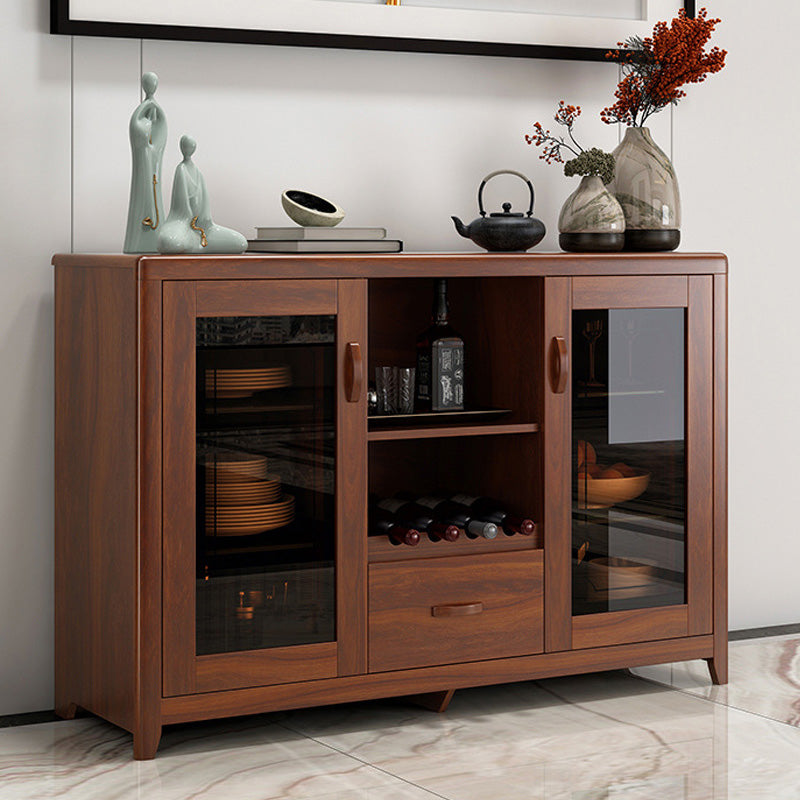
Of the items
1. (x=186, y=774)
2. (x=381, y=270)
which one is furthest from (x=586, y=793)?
(x=381, y=270)

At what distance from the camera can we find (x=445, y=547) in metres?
2.86

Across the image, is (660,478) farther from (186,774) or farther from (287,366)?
(186,774)

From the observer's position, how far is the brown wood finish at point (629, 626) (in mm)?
2990

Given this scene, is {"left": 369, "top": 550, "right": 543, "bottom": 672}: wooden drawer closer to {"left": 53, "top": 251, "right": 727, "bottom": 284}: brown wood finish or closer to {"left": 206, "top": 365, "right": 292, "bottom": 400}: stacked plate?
{"left": 206, "top": 365, "right": 292, "bottom": 400}: stacked plate

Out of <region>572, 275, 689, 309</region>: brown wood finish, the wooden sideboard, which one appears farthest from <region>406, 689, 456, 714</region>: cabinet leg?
<region>572, 275, 689, 309</region>: brown wood finish

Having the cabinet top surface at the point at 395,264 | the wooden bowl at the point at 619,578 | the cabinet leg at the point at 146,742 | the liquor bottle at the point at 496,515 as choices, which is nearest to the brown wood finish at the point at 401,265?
the cabinet top surface at the point at 395,264

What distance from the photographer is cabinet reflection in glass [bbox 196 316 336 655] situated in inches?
103

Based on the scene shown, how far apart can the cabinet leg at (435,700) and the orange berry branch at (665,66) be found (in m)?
1.40

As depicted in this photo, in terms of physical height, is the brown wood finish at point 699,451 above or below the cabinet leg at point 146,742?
above

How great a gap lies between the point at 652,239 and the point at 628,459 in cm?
52

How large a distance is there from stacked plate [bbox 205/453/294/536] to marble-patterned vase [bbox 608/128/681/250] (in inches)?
42.3

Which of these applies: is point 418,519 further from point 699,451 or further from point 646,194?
point 646,194

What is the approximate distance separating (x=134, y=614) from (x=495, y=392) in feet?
3.19

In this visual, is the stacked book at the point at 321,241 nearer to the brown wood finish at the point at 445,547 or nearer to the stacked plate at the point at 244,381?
the stacked plate at the point at 244,381
